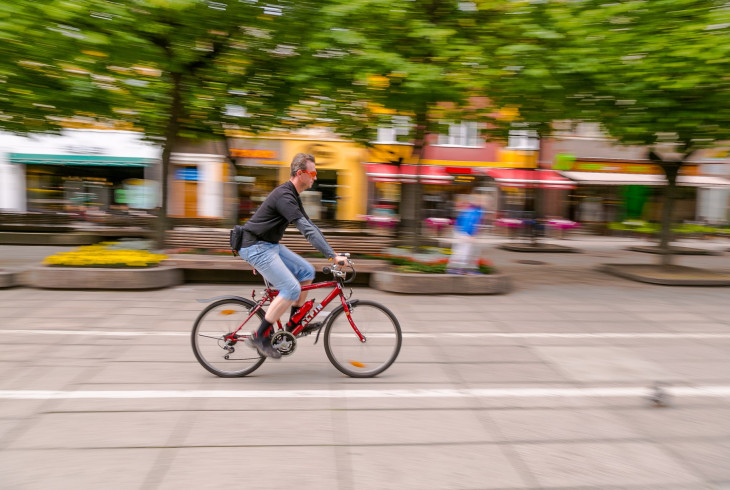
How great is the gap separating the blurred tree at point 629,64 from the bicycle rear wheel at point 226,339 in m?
6.78

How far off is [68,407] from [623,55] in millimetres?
9742

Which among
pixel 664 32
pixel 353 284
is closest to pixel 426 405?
pixel 353 284

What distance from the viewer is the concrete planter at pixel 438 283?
30.2ft

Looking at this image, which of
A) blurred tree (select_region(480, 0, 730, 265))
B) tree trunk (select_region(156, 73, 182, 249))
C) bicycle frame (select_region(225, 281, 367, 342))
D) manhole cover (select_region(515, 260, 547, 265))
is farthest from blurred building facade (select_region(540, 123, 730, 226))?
bicycle frame (select_region(225, 281, 367, 342))

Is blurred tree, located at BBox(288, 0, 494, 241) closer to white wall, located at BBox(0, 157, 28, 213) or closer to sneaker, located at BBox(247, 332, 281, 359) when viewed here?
sneaker, located at BBox(247, 332, 281, 359)

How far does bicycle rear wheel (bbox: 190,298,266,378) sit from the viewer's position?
4.75 meters

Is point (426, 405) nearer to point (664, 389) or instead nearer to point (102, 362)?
point (664, 389)

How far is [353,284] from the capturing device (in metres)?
9.99

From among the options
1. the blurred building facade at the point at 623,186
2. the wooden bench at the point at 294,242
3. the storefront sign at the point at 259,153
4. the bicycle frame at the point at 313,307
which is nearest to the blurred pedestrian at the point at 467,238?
the wooden bench at the point at 294,242

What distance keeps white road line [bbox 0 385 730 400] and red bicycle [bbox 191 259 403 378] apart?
38 centimetres

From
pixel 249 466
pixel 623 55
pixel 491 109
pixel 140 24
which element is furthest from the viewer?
pixel 491 109

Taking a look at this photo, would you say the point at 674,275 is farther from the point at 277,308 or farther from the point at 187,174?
the point at 187,174

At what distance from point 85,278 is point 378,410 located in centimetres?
642

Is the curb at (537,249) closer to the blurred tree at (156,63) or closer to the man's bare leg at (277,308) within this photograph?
the blurred tree at (156,63)
